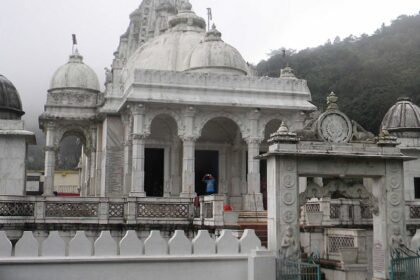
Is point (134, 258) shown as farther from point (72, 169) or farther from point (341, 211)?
point (72, 169)

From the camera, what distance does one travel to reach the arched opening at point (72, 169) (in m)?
36.2

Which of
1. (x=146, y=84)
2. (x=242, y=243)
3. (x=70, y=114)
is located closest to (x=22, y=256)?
(x=242, y=243)

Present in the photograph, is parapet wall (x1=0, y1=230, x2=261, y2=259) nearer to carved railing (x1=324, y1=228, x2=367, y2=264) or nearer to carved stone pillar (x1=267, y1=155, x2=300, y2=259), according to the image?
carved stone pillar (x1=267, y1=155, x2=300, y2=259)

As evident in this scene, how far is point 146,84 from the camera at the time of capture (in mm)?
25969

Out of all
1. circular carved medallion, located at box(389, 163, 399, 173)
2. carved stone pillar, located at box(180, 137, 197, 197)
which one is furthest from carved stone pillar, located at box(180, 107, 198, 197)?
circular carved medallion, located at box(389, 163, 399, 173)

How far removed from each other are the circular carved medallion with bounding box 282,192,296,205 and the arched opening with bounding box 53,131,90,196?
22.3 metres

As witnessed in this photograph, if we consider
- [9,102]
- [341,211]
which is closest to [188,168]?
[9,102]

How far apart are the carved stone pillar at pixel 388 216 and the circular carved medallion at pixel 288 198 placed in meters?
2.39

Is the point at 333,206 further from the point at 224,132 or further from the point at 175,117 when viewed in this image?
the point at 224,132

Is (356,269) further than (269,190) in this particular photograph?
Yes

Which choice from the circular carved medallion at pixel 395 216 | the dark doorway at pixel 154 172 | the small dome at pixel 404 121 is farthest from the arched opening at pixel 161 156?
the circular carved medallion at pixel 395 216

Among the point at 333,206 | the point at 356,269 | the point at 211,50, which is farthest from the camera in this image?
the point at 211,50

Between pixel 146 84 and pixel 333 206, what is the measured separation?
10729 mm

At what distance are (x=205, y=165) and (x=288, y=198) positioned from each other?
56.7ft
